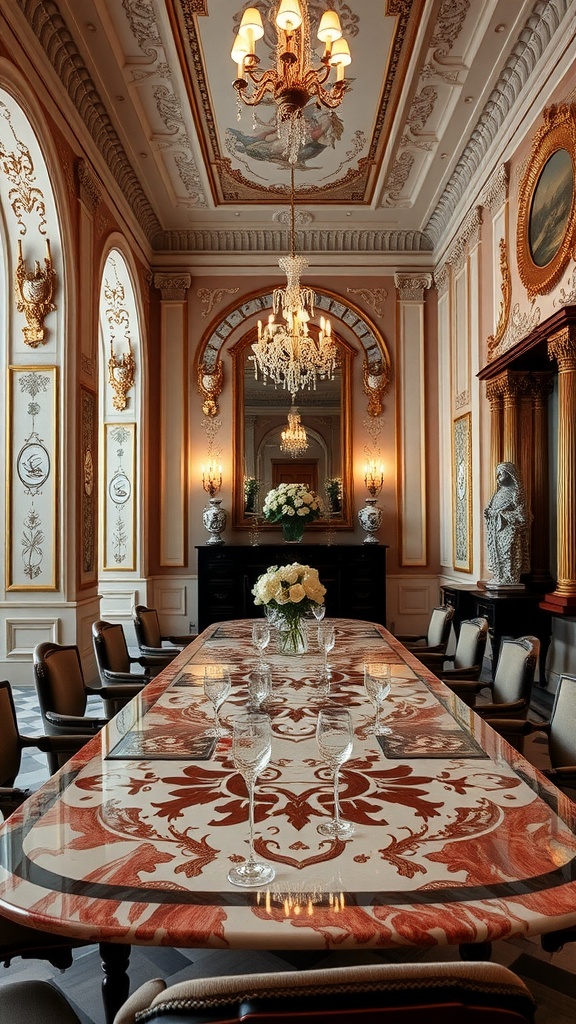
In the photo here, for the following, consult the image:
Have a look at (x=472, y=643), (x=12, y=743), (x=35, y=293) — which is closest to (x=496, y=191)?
(x=35, y=293)

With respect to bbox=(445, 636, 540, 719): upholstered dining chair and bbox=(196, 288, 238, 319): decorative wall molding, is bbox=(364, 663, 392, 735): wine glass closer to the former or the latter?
bbox=(445, 636, 540, 719): upholstered dining chair

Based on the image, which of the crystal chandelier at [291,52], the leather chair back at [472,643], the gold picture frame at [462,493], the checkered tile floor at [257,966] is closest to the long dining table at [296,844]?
the checkered tile floor at [257,966]

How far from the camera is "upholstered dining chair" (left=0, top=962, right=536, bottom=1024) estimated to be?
2.22ft

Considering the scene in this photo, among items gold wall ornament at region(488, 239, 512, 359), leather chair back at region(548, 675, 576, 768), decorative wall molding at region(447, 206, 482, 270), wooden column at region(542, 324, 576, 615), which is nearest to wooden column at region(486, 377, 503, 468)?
gold wall ornament at region(488, 239, 512, 359)

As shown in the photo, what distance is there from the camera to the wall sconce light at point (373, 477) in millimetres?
8266

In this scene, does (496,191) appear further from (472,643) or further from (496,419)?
(472,643)

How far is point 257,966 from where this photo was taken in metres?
2.00

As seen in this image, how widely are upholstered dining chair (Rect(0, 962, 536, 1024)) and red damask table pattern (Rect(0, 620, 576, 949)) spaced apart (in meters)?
0.32

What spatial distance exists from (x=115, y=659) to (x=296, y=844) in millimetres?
A: 2474

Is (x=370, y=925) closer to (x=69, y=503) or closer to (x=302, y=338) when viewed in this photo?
(x=69, y=503)

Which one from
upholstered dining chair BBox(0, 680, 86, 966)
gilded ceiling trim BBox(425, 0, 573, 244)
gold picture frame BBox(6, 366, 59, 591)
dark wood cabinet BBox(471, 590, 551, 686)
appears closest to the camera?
upholstered dining chair BBox(0, 680, 86, 966)

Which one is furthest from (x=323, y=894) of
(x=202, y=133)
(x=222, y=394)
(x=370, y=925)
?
(x=222, y=394)

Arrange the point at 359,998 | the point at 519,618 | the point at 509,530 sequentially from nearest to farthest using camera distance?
the point at 359,998
the point at 519,618
the point at 509,530

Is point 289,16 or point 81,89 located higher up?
point 81,89
